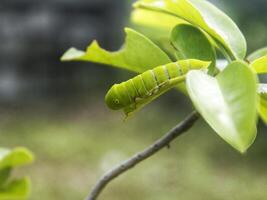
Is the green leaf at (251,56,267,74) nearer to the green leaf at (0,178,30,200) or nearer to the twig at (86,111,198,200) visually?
the twig at (86,111,198,200)

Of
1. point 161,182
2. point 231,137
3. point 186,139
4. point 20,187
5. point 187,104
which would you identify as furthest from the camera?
point 187,104

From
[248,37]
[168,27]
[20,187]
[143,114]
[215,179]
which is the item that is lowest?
[143,114]

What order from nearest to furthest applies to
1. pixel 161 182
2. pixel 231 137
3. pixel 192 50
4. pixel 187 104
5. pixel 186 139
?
pixel 231 137
pixel 192 50
pixel 161 182
pixel 186 139
pixel 187 104

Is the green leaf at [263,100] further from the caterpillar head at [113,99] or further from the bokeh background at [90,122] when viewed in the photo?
the bokeh background at [90,122]

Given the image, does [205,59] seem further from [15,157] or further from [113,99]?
[15,157]

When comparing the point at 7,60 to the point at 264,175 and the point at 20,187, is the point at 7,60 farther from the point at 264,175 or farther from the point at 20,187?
the point at 20,187

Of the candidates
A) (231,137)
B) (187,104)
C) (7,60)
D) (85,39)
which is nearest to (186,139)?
(187,104)

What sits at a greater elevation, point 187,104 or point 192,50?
point 192,50
